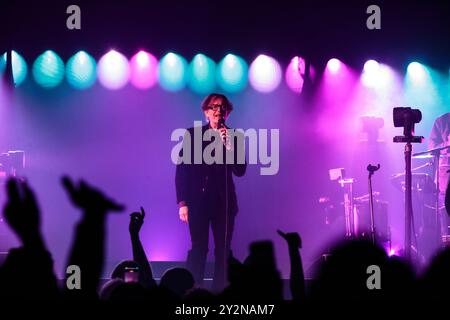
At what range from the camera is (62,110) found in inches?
305

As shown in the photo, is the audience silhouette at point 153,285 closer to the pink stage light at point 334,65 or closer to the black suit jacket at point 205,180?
the black suit jacket at point 205,180

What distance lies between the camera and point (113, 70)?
7797 mm

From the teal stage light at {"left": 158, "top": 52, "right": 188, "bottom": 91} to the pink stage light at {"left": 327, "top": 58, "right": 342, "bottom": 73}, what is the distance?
2.08 metres

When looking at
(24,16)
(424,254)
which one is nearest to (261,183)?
(424,254)

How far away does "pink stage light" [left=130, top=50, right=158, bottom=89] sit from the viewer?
7.77m

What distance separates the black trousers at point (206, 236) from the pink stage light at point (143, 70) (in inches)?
125

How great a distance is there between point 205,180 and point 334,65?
363cm

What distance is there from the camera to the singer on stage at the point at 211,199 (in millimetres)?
5117

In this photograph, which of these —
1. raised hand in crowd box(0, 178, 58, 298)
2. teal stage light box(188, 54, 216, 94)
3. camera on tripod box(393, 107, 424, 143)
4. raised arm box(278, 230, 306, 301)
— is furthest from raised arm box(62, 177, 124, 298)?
teal stage light box(188, 54, 216, 94)

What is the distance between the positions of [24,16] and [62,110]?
1.37 meters

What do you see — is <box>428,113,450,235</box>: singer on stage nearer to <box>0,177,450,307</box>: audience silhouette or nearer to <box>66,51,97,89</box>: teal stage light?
<box>66,51,97,89</box>: teal stage light

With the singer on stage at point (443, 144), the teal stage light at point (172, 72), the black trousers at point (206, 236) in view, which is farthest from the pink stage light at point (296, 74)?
the black trousers at point (206, 236)

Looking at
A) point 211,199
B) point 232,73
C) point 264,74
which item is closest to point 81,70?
point 232,73

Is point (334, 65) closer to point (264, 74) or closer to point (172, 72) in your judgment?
point (264, 74)
